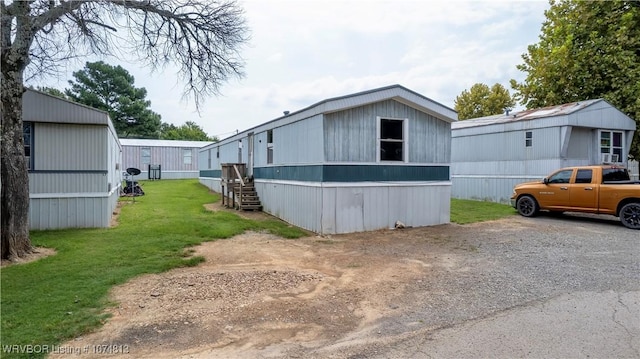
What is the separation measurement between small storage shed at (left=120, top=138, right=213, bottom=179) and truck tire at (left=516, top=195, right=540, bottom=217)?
71.2 ft

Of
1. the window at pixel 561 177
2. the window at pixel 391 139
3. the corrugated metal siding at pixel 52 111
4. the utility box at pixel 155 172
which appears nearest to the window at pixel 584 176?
the window at pixel 561 177

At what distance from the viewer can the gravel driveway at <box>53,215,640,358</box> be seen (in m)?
3.55

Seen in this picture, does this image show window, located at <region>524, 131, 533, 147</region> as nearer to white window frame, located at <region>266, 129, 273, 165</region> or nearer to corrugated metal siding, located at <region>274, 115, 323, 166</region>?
corrugated metal siding, located at <region>274, 115, 323, 166</region>

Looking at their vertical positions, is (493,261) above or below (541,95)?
below

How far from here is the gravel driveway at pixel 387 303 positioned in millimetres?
3547

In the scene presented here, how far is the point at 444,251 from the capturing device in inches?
304

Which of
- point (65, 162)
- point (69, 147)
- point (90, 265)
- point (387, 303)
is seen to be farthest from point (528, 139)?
point (65, 162)

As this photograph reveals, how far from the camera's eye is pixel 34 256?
6.73 metres

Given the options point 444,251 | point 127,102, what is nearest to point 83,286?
point 444,251

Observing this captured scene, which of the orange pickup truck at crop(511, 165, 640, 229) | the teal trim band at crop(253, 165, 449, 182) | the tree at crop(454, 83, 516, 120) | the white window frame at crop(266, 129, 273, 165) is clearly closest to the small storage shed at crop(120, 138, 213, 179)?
the white window frame at crop(266, 129, 273, 165)

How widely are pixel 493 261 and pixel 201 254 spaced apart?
531cm

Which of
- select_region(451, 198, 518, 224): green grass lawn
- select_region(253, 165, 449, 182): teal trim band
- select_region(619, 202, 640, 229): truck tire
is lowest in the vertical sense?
select_region(451, 198, 518, 224): green grass lawn

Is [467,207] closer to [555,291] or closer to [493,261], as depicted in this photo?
[493,261]

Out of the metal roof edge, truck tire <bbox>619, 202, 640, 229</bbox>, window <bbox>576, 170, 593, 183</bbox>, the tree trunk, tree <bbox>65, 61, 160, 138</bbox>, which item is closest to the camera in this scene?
the tree trunk
